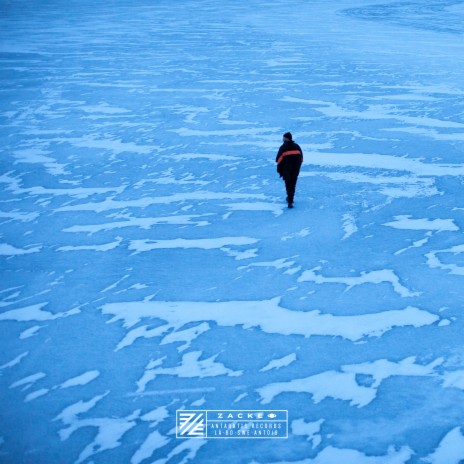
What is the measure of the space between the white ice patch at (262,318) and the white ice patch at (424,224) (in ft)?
5.86

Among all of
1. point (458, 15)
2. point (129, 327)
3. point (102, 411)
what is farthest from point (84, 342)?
point (458, 15)

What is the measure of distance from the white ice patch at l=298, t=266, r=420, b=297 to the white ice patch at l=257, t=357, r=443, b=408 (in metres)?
1.09

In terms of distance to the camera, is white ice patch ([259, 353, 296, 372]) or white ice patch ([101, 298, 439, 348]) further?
white ice patch ([101, 298, 439, 348])

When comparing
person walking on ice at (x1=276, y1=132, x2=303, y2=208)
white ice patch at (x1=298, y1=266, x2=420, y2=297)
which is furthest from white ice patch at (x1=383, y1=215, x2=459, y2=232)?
person walking on ice at (x1=276, y1=132, x2=303, y2=208)

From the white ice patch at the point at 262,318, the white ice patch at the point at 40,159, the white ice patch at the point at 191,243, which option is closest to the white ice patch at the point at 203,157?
the white ice patch at the point at 40,159

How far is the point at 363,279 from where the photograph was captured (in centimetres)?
502

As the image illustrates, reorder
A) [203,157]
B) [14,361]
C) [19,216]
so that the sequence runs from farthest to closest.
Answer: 1. [203,157]
2. [19,216]
3. [14,361]

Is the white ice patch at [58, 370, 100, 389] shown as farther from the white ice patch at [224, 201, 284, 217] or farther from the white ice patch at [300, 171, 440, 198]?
the white ice patch at [300, 171, 440, 198]

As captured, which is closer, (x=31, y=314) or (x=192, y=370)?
(x=192, y=370)

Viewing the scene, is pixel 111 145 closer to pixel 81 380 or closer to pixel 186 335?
pixel 186 335

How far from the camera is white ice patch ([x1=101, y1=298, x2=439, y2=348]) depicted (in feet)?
14.2

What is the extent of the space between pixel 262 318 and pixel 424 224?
107 inches

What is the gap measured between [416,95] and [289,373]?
9956 millimetres

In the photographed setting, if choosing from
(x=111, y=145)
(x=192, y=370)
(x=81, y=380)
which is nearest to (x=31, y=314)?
(x=81, y=380)
